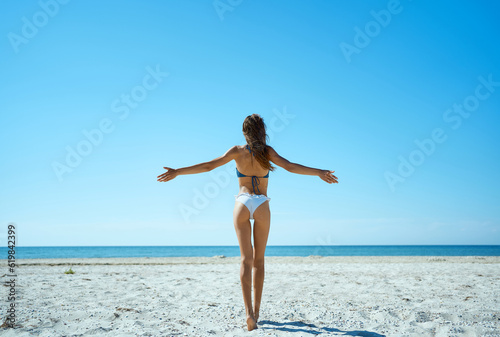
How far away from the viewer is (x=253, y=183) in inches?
162

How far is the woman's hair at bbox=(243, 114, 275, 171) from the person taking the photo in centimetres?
411

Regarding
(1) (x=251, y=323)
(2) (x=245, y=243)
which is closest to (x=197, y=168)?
(2) (x=245, y=243)

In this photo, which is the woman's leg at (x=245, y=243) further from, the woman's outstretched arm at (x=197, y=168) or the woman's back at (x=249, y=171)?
the woman's outstretched arm at (x=197, y=168)

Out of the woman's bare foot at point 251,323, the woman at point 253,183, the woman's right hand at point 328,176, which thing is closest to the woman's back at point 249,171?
the woman at point 253,183

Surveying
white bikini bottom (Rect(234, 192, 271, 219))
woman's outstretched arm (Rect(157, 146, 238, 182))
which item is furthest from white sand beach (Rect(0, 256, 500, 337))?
woman's outstretched arm (Rect(157, 146, 238, 182))

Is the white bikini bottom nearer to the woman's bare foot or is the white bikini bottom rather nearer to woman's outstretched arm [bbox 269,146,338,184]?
woman's outstretched arm [bbox 269,146,338,184]

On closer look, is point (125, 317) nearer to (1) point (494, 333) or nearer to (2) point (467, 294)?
(1) point (494, 333)

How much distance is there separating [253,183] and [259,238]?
0.73 metres

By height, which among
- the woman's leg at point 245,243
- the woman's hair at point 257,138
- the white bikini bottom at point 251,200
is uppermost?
the woman's hair at point 257,138

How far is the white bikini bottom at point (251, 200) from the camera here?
3971 millimetres

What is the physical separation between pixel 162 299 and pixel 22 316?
2048mm

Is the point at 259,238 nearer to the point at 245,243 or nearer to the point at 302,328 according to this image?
the point at 245,243

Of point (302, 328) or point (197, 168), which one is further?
point (197, 168)

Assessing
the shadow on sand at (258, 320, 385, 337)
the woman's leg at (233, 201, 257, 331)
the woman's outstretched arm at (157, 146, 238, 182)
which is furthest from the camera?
the woman's outstretched arm at (157, 146, 238, 182)
